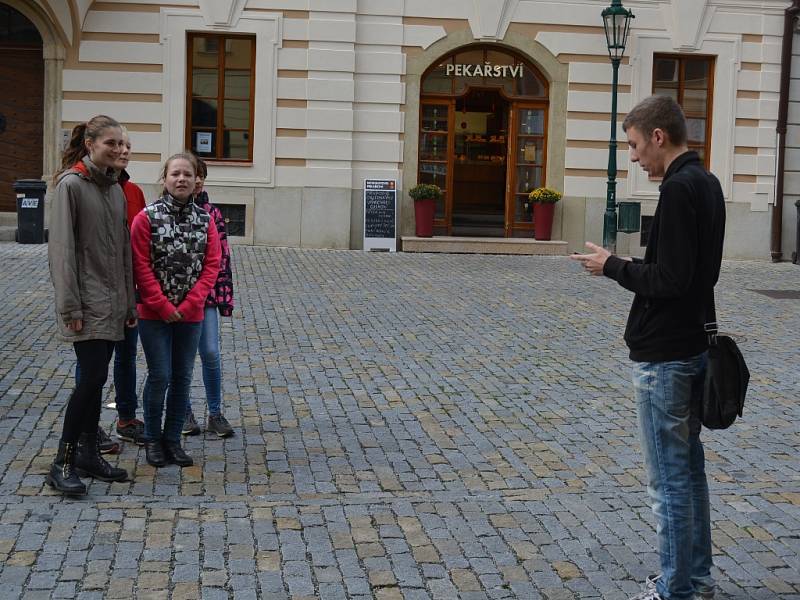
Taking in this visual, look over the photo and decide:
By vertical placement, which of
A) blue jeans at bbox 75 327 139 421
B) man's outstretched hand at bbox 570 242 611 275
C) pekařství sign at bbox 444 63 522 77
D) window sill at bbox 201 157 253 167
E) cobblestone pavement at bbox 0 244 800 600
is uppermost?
pekařství sign at bbox 444 63 522 77

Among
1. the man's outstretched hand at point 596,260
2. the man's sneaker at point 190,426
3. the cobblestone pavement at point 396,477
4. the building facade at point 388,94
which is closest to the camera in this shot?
the man's outstretched hand at point 596,260

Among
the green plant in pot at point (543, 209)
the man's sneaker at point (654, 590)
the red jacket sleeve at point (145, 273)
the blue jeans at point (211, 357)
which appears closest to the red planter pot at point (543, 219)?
the green plant in pot at point (543, 209)

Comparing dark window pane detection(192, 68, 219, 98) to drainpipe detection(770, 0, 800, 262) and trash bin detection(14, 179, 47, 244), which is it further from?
drainpipe detection(770, 0, 800, 262)

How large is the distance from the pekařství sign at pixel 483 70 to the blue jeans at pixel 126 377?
14.7m

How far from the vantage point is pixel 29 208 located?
1909 centimetres

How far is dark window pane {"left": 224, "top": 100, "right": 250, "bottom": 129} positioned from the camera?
68.1 ft

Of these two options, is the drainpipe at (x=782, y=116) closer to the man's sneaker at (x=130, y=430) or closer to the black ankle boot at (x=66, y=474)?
the man's sneaker at (x=130, y=430)

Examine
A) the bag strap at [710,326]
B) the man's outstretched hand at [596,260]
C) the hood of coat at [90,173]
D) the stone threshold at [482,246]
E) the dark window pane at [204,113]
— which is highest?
the dark window pane at [204,113]

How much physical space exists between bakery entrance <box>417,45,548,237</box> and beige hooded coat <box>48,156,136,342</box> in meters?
15.4

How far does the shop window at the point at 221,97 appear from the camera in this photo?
813 inches

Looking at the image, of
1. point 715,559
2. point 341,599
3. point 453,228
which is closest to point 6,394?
point 341,599

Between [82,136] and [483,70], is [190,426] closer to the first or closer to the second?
[82,136]

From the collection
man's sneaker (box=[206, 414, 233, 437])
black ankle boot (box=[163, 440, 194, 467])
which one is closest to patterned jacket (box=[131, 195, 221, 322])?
black ankle boot (box=[163, 440, 194, 467])

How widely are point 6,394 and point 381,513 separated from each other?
3.64 m
